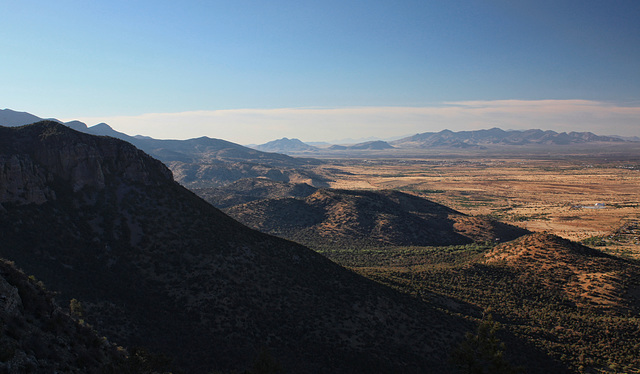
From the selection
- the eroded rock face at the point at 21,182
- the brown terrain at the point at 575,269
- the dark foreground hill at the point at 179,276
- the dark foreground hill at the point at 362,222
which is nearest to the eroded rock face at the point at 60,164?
the eroded rock face at the point at 21,182

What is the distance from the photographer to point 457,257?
218 feet

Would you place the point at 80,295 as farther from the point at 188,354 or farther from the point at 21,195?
the point at 21,195

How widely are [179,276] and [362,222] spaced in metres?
63.8

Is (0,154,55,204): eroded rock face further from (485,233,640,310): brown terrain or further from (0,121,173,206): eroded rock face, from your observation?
(485,233,640,310): brown terrain

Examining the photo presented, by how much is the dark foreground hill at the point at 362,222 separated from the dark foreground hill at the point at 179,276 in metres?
41.8

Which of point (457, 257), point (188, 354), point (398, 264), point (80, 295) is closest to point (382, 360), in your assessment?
point (188, 354)

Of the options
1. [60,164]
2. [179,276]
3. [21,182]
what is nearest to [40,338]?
[179,276]

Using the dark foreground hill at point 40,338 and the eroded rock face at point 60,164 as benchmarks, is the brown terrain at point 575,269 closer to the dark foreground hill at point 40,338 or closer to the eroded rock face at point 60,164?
the dark foreground hill at point 40,338

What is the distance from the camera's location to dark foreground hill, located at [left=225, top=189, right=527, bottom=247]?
85500 millimetres

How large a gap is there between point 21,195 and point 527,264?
2564 inches

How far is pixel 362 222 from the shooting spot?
304 feet

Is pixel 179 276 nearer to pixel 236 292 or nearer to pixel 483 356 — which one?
pixel 236 292

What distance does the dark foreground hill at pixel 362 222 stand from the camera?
281 feet

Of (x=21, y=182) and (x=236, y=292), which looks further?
(x=21, y=182)
